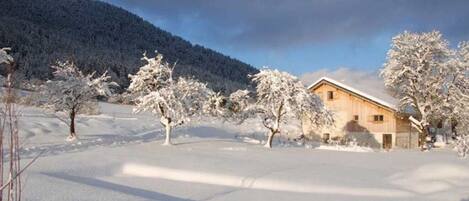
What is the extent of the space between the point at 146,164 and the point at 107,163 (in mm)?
1797

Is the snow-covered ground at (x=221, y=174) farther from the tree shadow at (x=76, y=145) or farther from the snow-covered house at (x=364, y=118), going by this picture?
the snow-covered house at (x=364, y=118)

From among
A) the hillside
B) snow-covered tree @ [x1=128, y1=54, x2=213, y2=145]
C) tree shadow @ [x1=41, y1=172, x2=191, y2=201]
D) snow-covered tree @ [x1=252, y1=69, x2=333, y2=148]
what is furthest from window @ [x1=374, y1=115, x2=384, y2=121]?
the hillside

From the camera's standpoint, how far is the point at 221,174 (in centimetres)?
2397

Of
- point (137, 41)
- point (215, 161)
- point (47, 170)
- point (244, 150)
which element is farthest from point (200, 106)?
point (137, 41)

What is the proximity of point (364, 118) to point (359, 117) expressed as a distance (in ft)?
1.67

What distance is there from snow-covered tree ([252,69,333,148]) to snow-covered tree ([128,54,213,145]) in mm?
4871

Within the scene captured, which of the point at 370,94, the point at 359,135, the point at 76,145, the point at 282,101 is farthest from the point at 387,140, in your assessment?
the point at 76,145

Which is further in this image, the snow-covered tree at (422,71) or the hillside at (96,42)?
the hillside at (96,42)

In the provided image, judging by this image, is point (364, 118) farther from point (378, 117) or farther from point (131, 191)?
point (131, 191)

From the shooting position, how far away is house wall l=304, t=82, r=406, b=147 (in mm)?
50781

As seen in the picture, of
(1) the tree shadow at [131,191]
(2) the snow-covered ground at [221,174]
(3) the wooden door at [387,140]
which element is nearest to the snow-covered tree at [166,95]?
(2) the snow-covered ground at [221,174]

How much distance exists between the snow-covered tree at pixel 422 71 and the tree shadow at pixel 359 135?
423 cm

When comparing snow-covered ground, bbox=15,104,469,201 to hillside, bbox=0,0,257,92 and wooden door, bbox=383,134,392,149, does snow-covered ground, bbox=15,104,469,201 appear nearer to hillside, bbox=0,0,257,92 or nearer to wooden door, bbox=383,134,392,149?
wooden door, bbox=383,134,392,149

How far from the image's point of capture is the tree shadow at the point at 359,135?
5088 cm
